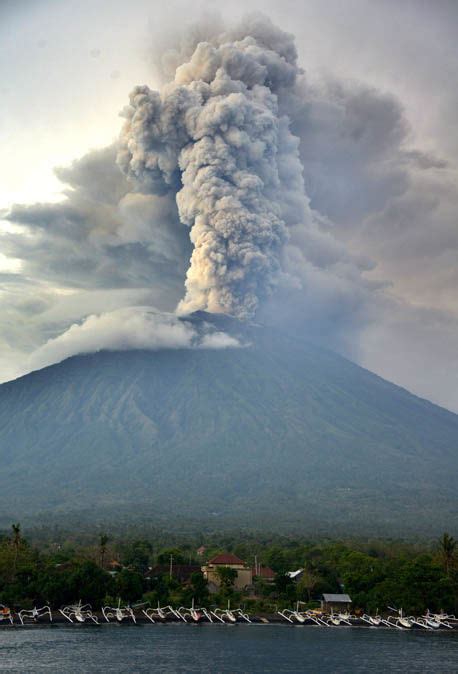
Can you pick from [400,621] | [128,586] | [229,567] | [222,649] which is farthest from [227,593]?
[222,649]

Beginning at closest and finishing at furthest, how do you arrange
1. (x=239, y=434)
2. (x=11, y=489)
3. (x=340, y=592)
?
1. (x=340, y=592)
2. (x=11, y=489)
3. (x=239, y=434)

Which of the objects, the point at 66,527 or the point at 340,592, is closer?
the point at 340,592

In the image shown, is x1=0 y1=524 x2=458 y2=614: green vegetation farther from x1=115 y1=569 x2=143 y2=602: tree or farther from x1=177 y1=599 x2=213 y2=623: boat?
x1=177 y1=599 x2=213 y2=623: boat

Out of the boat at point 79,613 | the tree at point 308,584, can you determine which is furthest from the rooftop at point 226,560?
the boat at point 79,613

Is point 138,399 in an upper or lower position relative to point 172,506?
upper

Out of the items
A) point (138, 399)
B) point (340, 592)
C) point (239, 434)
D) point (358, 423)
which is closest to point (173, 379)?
point (138, 399)

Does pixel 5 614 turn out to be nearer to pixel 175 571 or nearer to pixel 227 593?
pixel 227 593

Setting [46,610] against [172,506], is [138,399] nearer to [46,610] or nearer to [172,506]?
[172,506]
